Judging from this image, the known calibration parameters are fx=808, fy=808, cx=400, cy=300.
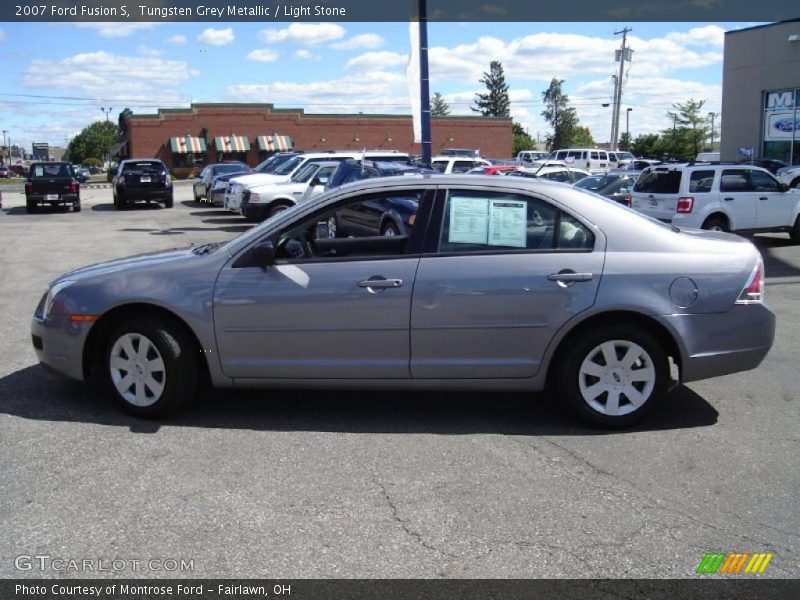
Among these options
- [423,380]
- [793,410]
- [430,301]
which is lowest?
[793,410]

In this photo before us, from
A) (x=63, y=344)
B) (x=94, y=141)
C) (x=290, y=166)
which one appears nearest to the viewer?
(x=63, y=344)

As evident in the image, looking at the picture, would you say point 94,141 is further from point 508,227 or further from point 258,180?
point 508,227

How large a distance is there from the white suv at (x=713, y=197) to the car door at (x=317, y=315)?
1042cm

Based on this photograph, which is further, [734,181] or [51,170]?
[51,170]

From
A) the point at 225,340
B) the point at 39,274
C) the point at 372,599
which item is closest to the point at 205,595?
the point at 372,599

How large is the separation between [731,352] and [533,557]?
246 centimetres

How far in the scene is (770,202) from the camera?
15.2 m

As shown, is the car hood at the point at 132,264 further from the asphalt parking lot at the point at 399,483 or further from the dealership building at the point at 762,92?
the dealership building at the point at 762,92

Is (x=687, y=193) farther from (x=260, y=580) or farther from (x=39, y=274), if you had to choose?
(x=260, y=580)

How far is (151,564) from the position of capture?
143 inches

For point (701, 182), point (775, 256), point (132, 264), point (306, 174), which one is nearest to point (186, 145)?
point (306, 174)

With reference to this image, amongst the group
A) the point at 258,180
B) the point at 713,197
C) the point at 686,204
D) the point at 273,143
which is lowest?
the point at 686,204

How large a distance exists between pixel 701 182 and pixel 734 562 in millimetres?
12125

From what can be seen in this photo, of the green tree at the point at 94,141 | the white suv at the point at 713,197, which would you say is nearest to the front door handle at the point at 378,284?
the white suv at the point at 713,197
